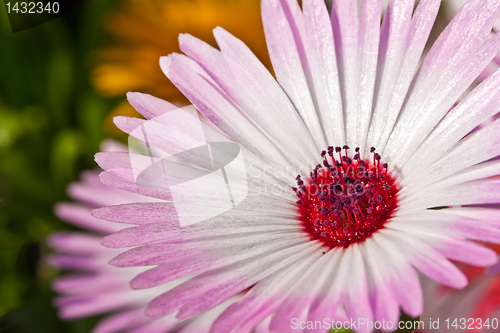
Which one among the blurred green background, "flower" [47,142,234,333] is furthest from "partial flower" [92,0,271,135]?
"flower" [47,142,234,333]

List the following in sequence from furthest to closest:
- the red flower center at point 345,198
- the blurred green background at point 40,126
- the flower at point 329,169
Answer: the blurred green background at point 40,126, the red flower center at point 345,198, the flower at point 329,169

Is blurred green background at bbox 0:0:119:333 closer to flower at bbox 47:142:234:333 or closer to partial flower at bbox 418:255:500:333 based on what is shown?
flower at bbox 47:142:234:333

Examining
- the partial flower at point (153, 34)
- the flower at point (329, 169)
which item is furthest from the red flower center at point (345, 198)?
the partial flower at point (153, 34)

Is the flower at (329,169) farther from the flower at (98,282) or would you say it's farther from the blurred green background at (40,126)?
the blurred green background at (40,126)

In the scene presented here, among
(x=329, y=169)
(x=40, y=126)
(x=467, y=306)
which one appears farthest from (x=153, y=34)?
(x=467, y=306)

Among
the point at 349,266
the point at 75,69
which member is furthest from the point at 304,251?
the point at 75,69

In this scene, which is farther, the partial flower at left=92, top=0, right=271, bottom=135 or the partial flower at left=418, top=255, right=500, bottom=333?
the partial flower at left=92, top=0, right=271, bottom=135
